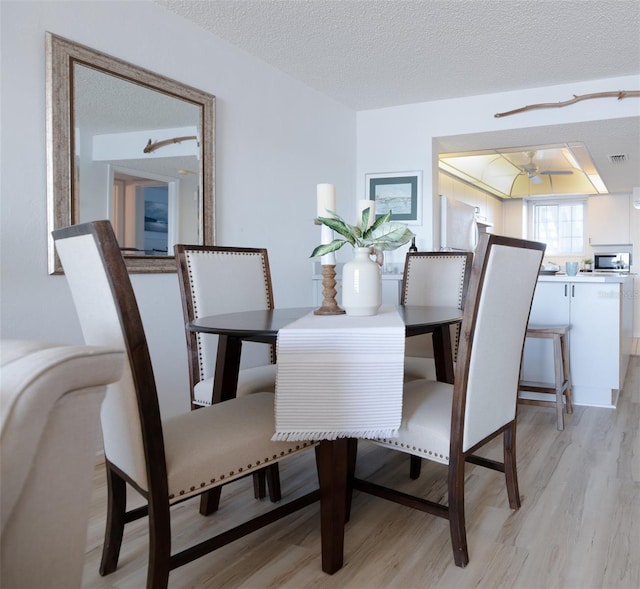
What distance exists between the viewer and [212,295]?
7.55 ft

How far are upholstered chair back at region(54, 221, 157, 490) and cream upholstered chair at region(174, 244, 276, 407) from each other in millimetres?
750

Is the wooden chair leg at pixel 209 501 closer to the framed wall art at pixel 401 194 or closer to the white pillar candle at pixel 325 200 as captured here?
the white pillar candle at pixel 325 200

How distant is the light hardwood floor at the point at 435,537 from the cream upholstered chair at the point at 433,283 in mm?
657

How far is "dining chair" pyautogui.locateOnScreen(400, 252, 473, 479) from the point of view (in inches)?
109

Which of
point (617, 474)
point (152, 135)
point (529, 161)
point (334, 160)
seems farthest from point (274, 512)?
point (529, 161)

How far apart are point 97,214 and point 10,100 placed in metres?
0.58

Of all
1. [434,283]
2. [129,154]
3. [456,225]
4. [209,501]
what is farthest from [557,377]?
[129,154]

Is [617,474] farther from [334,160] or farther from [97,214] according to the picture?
[334,160]

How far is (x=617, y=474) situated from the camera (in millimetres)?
2342

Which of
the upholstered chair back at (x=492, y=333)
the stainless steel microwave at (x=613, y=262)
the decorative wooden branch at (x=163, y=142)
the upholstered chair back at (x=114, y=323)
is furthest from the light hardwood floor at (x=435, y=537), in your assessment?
the stainless steel microwave at (x=613, y=262)

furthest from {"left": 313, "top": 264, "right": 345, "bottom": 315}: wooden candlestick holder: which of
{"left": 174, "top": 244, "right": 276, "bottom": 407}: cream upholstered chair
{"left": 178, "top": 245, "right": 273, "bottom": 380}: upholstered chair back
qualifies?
{"left": 178, "top": 245, "right": 273, "bottom": 380}: upholstered chair back

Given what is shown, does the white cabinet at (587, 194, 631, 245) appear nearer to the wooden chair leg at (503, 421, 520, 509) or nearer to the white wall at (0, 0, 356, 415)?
the white wall at (0, 0, 356, 415)

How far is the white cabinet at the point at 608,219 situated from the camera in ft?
25.3

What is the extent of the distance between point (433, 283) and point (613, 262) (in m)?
5.95
